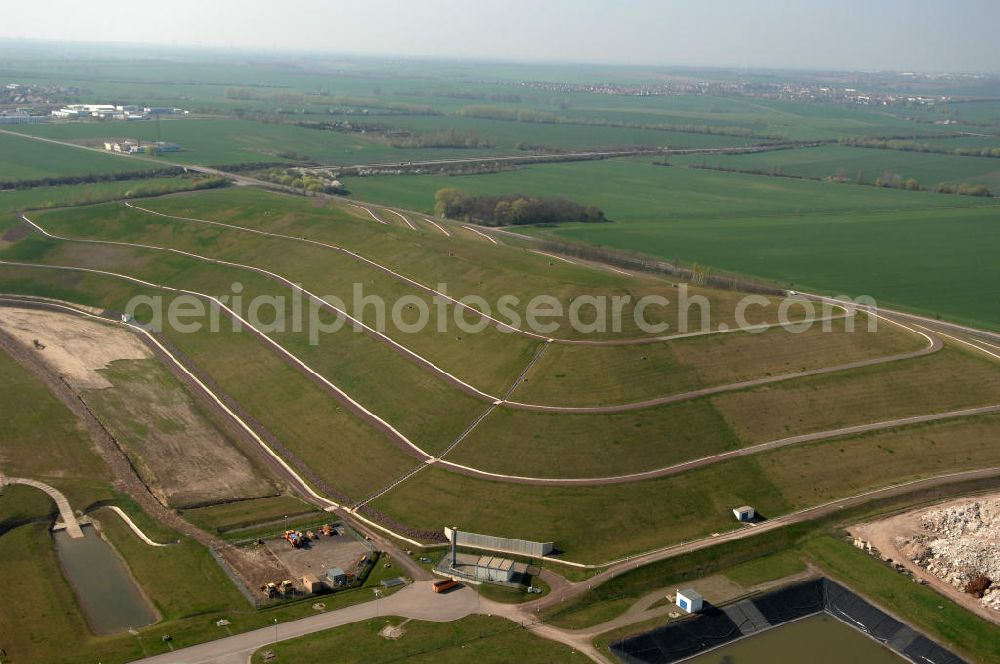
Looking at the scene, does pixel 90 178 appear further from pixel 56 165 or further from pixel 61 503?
pixel 61 503

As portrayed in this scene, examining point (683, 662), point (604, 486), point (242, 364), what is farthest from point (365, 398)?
point (683, 662)

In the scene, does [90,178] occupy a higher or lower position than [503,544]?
higher

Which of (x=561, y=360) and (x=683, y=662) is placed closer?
(x=683, y=662)

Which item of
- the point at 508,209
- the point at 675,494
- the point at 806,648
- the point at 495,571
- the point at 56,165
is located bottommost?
the point at 806,648

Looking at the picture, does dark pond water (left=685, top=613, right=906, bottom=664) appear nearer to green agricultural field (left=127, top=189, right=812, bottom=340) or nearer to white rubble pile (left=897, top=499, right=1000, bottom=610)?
white rubble pile (left=897, top=499, right=1000, bottom=610)

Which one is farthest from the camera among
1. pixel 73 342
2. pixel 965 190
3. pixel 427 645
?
pixel 965 190

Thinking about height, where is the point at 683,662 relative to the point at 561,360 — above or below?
below

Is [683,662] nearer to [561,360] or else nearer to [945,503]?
[945,503]

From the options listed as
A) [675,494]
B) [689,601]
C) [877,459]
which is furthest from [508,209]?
[689,601]
